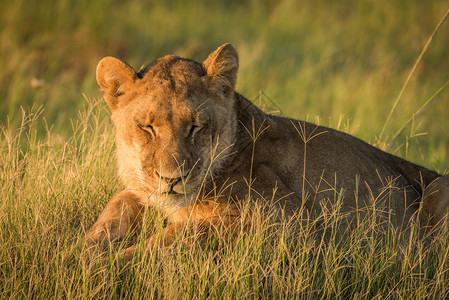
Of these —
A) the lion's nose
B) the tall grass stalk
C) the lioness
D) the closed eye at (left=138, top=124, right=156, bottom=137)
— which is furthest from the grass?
the closed eye at (left=138, top=124, right=156, bottom=137)

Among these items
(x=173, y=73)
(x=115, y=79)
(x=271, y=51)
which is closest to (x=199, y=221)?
(x=173, y=73)

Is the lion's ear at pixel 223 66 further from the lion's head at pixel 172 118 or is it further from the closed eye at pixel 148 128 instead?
the closed eye at pixel 148 128

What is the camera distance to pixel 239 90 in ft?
22.7

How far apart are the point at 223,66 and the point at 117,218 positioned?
114 centimetres

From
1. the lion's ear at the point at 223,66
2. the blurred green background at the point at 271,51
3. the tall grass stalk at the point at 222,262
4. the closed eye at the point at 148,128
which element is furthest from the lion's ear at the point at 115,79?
the blurred green background at the point at 271,51

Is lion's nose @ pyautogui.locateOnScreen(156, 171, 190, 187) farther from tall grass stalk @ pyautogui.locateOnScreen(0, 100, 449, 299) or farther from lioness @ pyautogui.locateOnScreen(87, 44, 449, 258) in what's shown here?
tall grass stalk @ pyautogui.locateOnScreen(0, 100, 449, 299)

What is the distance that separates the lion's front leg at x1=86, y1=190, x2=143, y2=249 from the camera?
3.89 metres

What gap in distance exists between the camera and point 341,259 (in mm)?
3672

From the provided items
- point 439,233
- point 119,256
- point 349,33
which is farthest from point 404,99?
point 119,256

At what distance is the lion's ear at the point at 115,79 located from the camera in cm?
392

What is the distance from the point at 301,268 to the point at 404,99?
6772mm

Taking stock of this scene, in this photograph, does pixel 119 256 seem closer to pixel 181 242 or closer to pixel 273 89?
pixel 181 242

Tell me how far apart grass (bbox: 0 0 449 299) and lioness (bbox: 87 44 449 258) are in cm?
18

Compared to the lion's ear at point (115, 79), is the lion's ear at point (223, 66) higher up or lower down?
higher up
